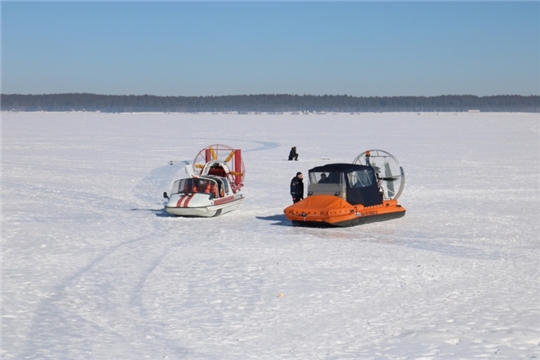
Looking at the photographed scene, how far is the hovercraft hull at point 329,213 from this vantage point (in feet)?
52.7

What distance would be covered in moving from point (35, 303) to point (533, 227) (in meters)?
10.7

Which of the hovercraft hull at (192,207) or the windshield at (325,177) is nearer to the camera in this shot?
the windshield at (325,177)

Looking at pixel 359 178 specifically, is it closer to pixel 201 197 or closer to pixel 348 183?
pixel 348 183

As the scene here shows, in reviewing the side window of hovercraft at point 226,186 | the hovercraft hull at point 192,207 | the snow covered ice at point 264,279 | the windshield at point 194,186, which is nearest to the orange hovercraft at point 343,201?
the snow covered ice at point 264,279

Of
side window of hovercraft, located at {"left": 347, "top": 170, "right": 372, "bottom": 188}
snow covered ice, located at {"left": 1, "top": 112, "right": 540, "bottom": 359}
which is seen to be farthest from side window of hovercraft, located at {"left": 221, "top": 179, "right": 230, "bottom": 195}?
side window of hovercraft, located at {"left": 347, "top": 170, "right": 372, "bottom": 188}

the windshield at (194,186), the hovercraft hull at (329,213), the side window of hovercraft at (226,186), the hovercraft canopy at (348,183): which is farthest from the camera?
the side window of hovercraft at (226,186)

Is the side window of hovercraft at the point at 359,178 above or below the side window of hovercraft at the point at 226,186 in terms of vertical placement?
above

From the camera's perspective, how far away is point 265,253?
44.4 ft

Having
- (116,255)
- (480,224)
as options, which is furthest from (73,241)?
(480,224)

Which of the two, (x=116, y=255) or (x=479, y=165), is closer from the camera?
(x=116, y=255)

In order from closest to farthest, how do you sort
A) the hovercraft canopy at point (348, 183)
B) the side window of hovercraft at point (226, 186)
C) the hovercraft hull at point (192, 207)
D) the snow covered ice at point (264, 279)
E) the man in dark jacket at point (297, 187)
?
1. the snow covered ice at point (264, 279)
2. the hovercraft canopy at point (348, 183)
3. the hovercraft hull at point (192, 207)
4. the man in dark jacket at point (297, 187)
5. the side window of hovercraft at point (226, 186)

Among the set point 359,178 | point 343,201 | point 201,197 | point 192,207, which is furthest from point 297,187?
point 192,207

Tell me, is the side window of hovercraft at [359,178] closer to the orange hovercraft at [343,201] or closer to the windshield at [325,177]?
the orange hovercraft at [343,201]

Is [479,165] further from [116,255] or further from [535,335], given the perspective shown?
[535,335]
